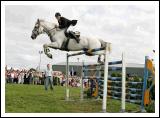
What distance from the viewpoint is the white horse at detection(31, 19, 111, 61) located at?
933 centimetres

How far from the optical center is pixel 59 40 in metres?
9.42

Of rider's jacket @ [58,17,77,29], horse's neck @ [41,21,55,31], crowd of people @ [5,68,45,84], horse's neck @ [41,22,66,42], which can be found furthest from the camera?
crowd of people @ [5,68,45,84]

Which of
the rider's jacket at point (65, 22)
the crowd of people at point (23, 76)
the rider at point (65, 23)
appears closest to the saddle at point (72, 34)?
the rider at point (65, 23)

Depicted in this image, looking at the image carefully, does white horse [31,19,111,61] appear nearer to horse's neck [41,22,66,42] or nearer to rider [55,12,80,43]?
horse's neck [41,22,66,42]

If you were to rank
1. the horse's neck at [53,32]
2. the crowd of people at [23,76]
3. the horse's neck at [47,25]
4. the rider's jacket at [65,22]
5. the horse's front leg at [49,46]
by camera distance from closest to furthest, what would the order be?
the horse's front leg at [49,46], the rider's jacket at [65,22], the horse's neck at [53,32], the horse's neck at [47,25], the crowd of people at [23,76]

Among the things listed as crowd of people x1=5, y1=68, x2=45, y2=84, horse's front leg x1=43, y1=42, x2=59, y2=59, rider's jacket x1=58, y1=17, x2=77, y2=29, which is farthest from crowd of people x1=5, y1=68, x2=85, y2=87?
horse's front leg x1=43, y1=42, x2=59, y2=59

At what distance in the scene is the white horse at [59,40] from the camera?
30.6 ft

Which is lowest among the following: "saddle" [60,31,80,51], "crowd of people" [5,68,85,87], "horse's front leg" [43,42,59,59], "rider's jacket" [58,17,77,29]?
"crowd of people" [5,68,85,87]

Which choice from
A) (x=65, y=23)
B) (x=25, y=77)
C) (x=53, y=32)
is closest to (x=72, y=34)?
(x=65, y=23)

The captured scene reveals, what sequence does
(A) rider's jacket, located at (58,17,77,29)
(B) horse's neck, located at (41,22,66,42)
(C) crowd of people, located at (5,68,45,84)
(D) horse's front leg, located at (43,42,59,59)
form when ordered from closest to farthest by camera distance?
(D) horse's front leg, located at (43,42,59,59)
(A) rider's jacket, located at (58,17,77,29)
(B) horse's neck, located at (41,22,66,42)
(C) crowd of people, located at (5,68,45,84)

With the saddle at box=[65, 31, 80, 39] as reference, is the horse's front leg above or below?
below

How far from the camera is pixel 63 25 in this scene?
Result: 374 inches

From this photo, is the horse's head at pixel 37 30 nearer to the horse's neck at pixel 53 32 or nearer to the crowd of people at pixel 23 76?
the horse's neck at pixel 53 32

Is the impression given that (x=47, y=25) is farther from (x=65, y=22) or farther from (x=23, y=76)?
(x=23, y=76)
